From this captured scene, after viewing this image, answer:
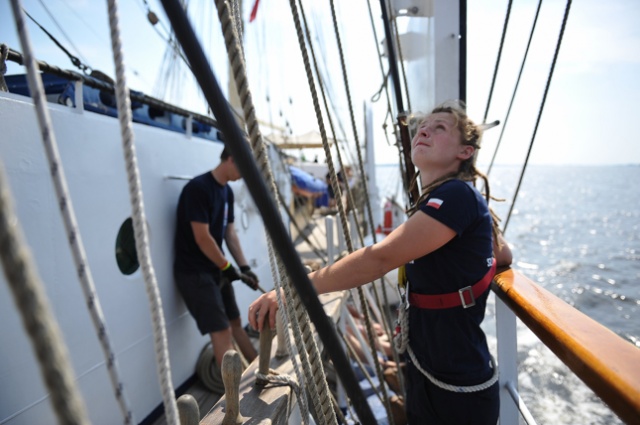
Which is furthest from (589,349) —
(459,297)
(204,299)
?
(204,299)

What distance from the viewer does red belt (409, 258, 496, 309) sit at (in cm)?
114

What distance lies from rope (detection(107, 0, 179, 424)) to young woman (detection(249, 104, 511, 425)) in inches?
21.3

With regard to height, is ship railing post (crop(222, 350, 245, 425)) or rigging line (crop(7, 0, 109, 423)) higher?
rigging line (crop(7, 0, 109, 423))

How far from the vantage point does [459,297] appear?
45.3 inches

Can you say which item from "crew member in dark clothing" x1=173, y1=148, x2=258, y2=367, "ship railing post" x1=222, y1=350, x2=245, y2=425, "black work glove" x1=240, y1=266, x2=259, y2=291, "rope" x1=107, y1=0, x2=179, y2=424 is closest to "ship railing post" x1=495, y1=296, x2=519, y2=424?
"ship railing post" x1=222, y1=350, x2=245, y2=425

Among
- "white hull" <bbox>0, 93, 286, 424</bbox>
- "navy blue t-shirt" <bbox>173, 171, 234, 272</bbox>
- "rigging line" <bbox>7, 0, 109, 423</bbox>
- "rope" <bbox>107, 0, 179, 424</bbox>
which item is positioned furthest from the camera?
"navy blue t-shirt" <bbox>173, 171, 234, 272</bbox>

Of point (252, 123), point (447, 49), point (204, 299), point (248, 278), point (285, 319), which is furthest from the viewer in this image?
point (248, 278)

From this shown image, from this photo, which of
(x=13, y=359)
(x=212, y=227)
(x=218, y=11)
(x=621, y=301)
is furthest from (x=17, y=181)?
(x=621, y=301)

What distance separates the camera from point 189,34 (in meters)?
0.50

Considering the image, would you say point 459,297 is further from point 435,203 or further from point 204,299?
point 204,299

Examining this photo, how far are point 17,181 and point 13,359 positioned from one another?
0.76 meters

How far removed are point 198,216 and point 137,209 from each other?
1.97 metres

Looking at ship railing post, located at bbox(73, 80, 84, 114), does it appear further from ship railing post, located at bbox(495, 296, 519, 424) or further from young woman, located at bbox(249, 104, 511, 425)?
ship railing post, located at bbox(495, 296, 519, 424)

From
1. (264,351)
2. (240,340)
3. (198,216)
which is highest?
(198,216)
